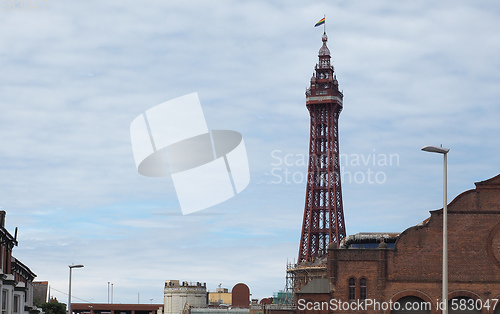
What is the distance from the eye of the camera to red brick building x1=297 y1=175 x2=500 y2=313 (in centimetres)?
6019

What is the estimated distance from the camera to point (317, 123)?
132 m

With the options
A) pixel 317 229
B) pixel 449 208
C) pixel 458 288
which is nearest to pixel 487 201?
pixel 449 208

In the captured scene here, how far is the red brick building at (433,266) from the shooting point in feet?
197

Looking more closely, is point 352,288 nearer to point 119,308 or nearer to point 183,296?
point 183,296

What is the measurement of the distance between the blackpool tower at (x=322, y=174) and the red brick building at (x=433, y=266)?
6171 cm

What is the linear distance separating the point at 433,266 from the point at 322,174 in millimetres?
70083

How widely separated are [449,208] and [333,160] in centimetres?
6947

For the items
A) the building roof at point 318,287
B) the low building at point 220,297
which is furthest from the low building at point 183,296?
the building roof at point 318,287

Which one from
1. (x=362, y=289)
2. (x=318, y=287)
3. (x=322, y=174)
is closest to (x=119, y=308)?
(x=322, y=174)

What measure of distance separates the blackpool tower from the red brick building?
202 feet

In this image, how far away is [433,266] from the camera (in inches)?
2383

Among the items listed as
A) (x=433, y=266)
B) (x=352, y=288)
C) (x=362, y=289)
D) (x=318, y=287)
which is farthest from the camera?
(x=318, y=287)

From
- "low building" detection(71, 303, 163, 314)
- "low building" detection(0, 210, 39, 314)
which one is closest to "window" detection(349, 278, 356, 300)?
"low building" detection(0, 210, 39, 314)

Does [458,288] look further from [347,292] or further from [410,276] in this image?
[347,292]
